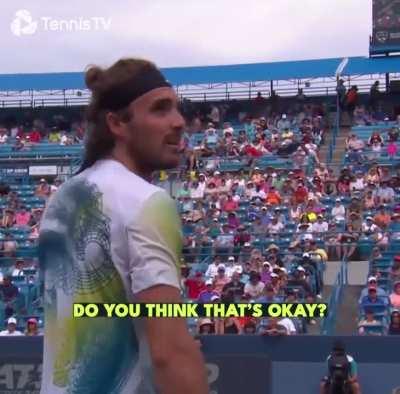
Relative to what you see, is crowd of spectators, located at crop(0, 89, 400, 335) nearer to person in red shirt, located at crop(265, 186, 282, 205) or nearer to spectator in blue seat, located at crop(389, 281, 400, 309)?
person in red shirt, located at crop(265, 186, 282, 205)

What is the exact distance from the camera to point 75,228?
2.45 meters

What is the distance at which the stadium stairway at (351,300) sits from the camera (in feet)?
47.6

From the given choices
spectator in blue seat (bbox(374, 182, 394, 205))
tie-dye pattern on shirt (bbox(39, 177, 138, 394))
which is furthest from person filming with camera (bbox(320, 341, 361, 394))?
tie-dye pattern on shirt (bbox(39, 177, 138, 394))

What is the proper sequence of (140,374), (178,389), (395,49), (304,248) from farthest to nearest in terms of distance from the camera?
(395,49)
(304,248)
(140,374)
(178,389)

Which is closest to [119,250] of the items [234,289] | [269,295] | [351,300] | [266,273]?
[269,295]

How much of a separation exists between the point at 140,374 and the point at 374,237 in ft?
46.8

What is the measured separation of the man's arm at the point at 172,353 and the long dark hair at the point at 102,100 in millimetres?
419

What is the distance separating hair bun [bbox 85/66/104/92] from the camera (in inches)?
97.0

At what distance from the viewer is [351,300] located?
1531 centimetres

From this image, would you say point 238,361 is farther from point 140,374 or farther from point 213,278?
point 140,374

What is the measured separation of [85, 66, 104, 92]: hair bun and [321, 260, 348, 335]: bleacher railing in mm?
11302

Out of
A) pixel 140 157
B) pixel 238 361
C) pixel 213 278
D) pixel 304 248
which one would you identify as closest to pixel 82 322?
pixel 140 157

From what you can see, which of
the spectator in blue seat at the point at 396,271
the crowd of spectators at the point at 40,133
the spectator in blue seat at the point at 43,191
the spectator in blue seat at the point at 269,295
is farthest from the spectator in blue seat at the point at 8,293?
the crowd of spectators at the point at 40,133

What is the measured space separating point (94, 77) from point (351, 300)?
13.2 m
